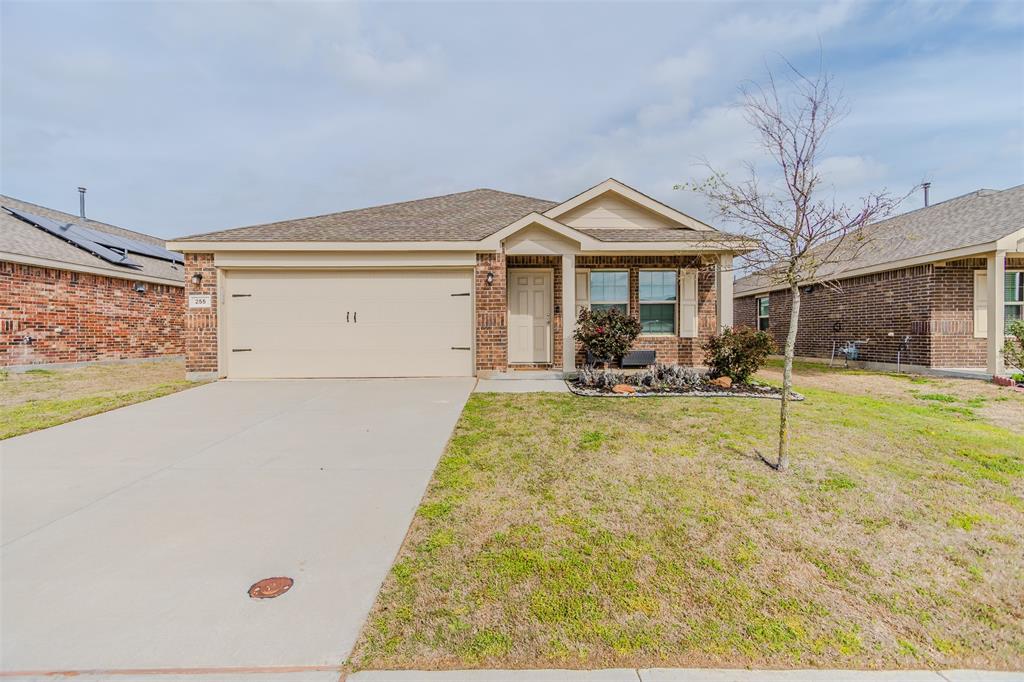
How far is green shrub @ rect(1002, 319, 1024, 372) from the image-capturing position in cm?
841

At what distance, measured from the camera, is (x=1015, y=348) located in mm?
8734

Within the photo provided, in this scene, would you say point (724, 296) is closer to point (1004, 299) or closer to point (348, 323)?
point (1004, 299)

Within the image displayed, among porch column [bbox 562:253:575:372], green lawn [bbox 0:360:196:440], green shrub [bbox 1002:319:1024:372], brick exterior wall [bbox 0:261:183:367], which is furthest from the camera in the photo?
brick exterior wall [bbox 0:261:183:367]

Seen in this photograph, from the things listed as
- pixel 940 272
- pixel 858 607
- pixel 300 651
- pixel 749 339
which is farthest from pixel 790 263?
pixel 940 272

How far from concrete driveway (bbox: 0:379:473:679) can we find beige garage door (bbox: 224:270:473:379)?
125 inches

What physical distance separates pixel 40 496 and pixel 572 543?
4.34 meters

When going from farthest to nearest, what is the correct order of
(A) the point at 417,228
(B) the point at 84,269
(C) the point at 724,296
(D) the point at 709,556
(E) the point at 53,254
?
(B) the point at 84,269
(E) the point at 53,254
(A) the point at 417,228
(C) the point at 724,296
(D) the point at 709,556

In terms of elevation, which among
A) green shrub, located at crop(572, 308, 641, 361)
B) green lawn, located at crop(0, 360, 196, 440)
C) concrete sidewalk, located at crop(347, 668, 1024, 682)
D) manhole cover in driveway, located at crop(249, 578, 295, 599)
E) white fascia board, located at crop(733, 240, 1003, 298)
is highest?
white fascia board, located at crop(733, 240, 1003, 298)

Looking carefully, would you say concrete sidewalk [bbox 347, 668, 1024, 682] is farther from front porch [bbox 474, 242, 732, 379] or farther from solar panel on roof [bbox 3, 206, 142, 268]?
solar panel on roof [bbox 3, 206, 142, 268]

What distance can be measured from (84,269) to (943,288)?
69.0 ft

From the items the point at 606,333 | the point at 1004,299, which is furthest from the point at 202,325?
the point at 1004,299

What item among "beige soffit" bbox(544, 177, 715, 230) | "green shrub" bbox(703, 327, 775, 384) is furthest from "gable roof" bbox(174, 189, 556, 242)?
"green shrub" bbox(703, 327, 775, 384)

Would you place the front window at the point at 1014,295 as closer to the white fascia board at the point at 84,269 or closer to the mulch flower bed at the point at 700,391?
the mulch flower bed at the point at 700,391

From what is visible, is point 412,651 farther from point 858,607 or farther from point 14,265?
point 14,265
